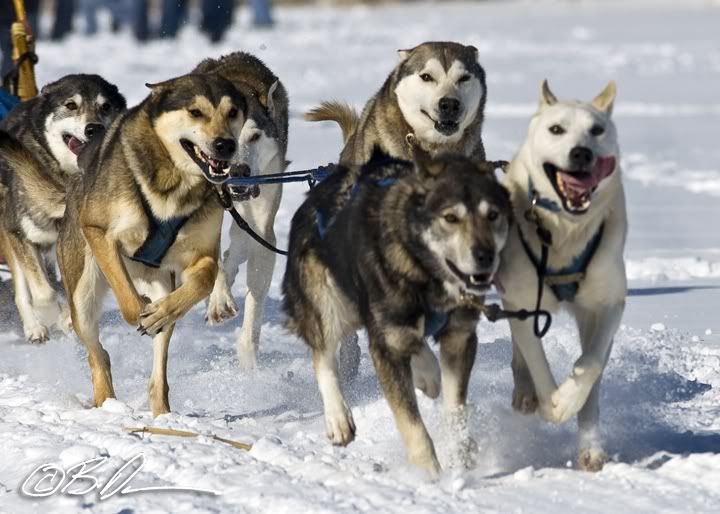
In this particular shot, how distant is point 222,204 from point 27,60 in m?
2.26

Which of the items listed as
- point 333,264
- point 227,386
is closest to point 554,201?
point 333,264

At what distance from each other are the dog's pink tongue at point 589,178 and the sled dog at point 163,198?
1.40m

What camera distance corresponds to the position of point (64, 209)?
604cm

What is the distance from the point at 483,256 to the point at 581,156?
41 cm

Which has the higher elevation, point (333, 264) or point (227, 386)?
point (333, 264)

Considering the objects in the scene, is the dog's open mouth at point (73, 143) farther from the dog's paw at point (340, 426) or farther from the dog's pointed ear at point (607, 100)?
the dog's pointed ear at point (607, 100)

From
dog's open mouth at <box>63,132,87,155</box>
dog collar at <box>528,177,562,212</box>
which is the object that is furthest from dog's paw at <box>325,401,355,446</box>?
dog's open mouth at <box>63,132,87,155</box>

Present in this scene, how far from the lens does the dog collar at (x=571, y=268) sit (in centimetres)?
415

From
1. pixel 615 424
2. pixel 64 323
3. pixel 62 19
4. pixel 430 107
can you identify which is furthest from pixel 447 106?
pixel 62 19

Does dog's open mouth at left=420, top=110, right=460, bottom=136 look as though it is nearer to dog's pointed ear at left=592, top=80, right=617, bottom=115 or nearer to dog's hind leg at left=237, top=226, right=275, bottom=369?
dog's hind leg at left=237, top=226, right=275, bottom=369

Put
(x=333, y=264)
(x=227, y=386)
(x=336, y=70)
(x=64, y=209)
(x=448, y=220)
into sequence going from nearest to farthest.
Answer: (x=448, y=220) → (x=333, y=264) → (x=227, y=386) → (x=64, y=209) → (x=336, y=70)

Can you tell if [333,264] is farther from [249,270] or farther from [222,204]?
[249,270]

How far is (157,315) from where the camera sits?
505 centimetres

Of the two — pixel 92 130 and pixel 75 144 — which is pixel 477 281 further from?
pixel 75 144
